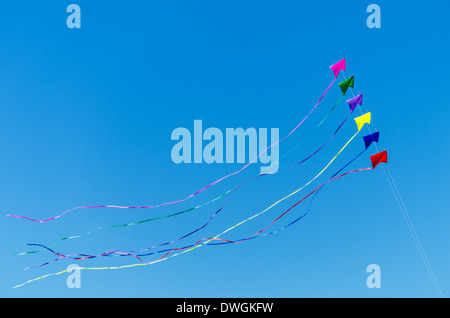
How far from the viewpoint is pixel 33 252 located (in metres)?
8.16

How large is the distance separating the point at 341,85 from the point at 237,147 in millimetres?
2045
